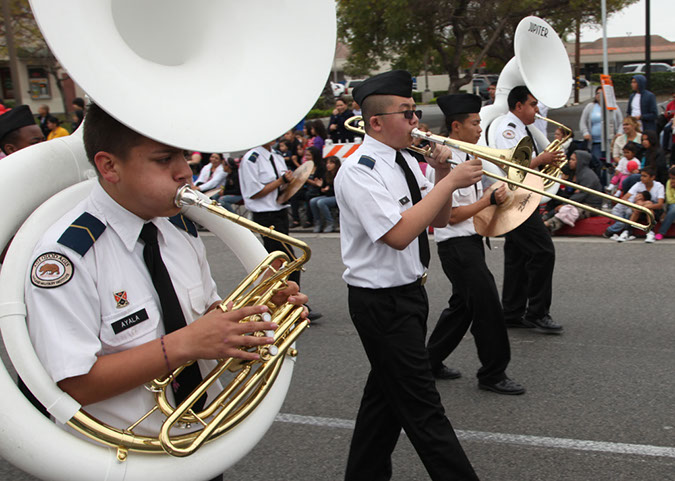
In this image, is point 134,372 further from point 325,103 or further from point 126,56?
point 325,103

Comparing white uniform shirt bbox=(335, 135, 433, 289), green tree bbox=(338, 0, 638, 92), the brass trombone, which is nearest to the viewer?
white uniform shirt bbox=(335, 135, 433, 289)

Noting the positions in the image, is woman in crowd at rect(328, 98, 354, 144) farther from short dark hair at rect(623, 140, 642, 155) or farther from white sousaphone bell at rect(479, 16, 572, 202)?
white sousaphone bell at rect(479, 16, 572, 202)

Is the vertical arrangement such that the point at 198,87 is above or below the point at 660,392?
above

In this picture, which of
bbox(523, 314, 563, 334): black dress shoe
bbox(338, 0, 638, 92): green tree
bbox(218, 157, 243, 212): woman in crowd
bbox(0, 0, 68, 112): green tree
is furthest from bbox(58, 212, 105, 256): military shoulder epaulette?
bbox(338, 0, 638, 92): green tree

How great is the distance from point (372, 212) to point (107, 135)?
129 cm

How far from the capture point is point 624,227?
8273mm

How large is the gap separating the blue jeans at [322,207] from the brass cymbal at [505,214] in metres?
5.94

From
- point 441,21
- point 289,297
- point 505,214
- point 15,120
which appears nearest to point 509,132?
point 505,214

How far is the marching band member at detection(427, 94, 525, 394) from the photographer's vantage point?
408 centimetres

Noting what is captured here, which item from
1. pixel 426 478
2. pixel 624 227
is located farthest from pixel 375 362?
pixel 624 227

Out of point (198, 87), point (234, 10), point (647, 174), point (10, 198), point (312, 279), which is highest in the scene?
point (234, 10)

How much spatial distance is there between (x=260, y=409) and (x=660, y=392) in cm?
311

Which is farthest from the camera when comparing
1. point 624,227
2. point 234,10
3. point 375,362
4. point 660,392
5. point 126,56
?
point 624,227

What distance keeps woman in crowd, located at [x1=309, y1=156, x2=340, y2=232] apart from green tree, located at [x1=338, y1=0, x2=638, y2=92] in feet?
37.8
